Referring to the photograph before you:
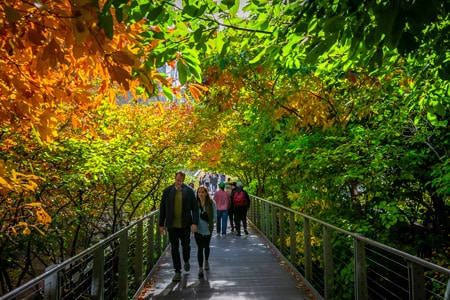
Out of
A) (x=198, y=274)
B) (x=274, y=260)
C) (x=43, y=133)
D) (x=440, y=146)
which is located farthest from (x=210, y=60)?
(x=274, y=260)

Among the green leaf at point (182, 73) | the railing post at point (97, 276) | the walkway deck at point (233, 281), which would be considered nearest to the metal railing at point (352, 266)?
the walkway deck at point (233, 281)

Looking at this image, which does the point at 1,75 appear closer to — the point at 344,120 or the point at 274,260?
the point at 344,120

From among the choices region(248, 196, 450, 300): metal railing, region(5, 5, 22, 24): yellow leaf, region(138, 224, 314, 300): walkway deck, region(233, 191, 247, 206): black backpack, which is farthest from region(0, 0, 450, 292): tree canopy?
region(233, 191, 247, 206): black backpack

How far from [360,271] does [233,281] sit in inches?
115

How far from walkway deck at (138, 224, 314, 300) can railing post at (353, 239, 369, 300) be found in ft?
5.08

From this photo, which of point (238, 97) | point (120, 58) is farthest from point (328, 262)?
point (120, 58)

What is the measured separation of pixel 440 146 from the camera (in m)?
6.93

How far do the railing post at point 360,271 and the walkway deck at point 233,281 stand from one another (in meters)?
1.55

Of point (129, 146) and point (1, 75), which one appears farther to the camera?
point (129, 146)

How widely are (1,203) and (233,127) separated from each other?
11.4m

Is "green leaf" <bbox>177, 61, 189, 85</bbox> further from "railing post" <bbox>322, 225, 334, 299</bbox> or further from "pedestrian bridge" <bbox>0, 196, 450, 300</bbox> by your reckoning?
"railing post" <bbox>322, 225, 334, 299</bbox>

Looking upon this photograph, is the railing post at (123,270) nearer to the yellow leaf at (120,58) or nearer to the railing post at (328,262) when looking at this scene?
the railing post at (328,262)

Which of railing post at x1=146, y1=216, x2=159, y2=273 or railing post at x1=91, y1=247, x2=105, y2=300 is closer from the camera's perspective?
railing post at x1=91, y1=247, x2=105, y2=300

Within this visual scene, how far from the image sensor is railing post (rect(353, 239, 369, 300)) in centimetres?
443
